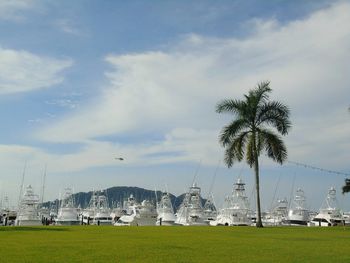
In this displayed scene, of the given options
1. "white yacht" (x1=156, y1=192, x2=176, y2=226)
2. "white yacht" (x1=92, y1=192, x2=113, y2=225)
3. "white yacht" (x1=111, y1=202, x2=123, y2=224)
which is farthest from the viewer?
"white yacht" (x1=92, y1=192, x2=113, y2=225)

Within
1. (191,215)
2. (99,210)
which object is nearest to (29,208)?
(191,215)

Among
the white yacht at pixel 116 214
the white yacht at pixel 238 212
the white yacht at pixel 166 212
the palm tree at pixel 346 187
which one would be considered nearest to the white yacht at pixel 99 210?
the white yacht at pixel 116 214

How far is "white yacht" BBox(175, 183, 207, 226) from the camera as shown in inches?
3533

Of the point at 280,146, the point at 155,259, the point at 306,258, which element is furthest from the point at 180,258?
the point at 280,146

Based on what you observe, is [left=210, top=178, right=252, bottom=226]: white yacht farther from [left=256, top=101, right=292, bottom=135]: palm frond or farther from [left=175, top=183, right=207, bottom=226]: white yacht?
[left=256, top=101, right=292, bottom=135]: palm frond

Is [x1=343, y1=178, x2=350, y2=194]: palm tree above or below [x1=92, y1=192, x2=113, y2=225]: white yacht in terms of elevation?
below

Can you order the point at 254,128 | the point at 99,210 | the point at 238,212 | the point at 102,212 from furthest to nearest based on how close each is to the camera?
the point at 99,210
the point at 102,212
the point at 238,212
the point at 254,128

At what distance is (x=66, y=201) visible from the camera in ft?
391

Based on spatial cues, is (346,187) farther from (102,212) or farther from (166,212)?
(102,212)

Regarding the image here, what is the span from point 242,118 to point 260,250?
24097 millimetres

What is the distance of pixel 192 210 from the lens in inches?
3748

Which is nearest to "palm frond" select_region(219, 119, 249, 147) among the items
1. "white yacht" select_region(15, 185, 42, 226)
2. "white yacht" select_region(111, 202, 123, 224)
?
"white yacht" select_region(15, 185, 42, 226)

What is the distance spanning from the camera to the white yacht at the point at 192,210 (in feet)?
294

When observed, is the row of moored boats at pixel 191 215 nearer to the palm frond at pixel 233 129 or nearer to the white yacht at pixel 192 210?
the white yacht at pixel 192 210
